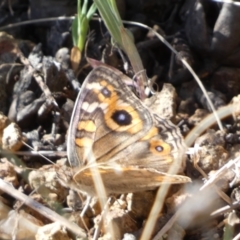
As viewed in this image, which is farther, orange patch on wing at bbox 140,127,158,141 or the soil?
orange patch on wing at bbox 140,127,158,141

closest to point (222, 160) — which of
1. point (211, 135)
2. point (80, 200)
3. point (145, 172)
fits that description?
point (211, 135)

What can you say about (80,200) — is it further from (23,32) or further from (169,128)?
(23,32)

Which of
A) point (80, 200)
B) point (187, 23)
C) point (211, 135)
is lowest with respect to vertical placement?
point (80, 200)

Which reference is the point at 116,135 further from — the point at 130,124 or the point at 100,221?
the point at 100,221

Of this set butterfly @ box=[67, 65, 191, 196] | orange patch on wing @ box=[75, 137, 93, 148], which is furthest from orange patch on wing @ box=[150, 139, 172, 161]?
orange patch on wing @ box=[75, 137, 93, 148]

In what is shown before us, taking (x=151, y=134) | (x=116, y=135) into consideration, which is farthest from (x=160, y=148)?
(x=116, y=135)

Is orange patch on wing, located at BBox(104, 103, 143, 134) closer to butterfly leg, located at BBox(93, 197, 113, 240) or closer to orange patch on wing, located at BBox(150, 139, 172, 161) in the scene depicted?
orange patch on wing, located at BBox(150, 139, 172, 161)

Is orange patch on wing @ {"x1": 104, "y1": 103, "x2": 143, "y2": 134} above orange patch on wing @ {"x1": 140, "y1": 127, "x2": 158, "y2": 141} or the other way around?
above

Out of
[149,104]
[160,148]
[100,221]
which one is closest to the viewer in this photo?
[100,221]
